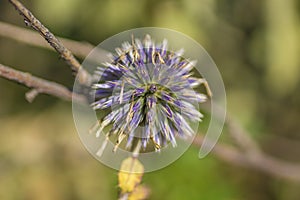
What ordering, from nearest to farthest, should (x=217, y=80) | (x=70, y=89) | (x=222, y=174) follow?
(x=70, y=89)
(x=217, y=80)
(x=222, y=174)

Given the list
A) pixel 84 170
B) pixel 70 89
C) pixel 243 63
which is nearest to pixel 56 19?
pixel 84 170

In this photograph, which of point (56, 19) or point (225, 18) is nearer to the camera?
point (56, 19)

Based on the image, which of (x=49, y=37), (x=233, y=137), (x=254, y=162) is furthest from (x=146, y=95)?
(x=254, y=162)

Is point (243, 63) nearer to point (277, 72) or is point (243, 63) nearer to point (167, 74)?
point (277, 72)

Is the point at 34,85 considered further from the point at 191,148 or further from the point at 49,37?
the point at 191,148

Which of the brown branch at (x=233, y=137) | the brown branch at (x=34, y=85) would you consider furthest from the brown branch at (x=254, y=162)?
the brown branch at (x=34, y=85)

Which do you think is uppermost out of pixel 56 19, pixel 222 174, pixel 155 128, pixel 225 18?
pixel 225 18

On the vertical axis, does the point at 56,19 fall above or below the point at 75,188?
above

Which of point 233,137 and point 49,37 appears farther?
point 233,137
